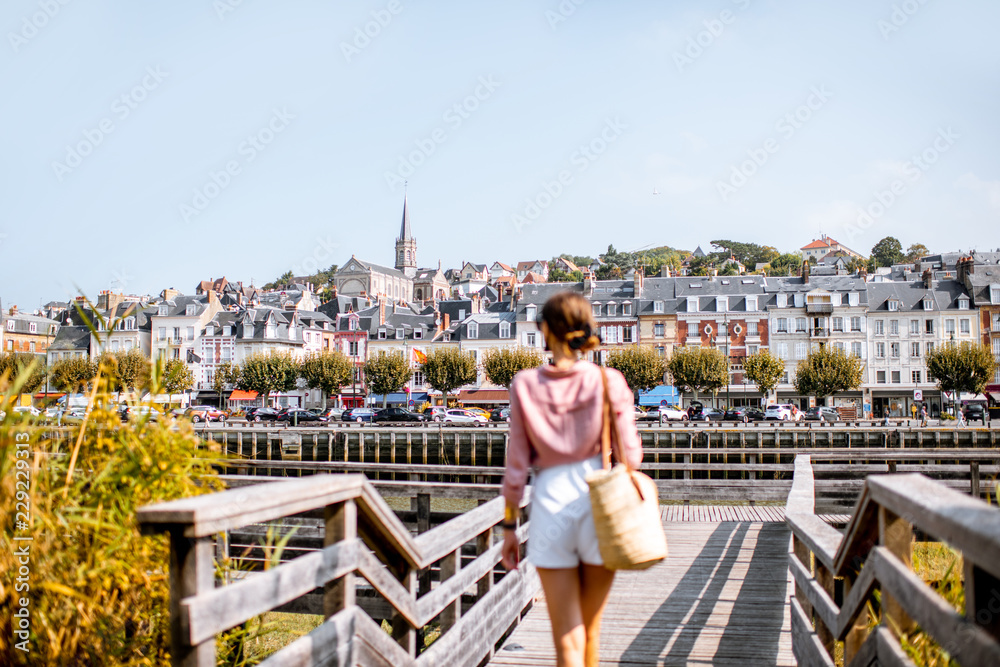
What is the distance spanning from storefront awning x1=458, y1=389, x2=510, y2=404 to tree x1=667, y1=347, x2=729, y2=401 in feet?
46.7

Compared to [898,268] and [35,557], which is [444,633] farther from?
[898,268]

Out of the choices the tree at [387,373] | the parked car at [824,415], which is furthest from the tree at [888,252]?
the tree at [387,373]

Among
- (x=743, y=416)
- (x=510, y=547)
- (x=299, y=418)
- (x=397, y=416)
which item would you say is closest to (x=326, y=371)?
(x=299, y=418)

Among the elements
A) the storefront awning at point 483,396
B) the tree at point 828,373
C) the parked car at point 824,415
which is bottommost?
the parked car at point 824,415

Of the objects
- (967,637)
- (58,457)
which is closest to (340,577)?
(58,457)

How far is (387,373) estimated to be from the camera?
64.5 m

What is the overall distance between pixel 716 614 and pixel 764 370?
5485 centimetres

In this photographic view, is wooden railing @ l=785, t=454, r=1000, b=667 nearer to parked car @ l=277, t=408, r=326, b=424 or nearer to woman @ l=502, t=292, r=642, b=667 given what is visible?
woman @ l=502, t=292, r=642, b=667

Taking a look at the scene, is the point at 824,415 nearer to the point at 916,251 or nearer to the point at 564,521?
the point at 564,521

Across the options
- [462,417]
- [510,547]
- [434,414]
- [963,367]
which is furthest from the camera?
[963,367]

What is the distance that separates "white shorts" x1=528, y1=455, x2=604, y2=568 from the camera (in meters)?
3.08

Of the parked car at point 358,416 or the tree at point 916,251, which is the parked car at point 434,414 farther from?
the tree at point 916,251

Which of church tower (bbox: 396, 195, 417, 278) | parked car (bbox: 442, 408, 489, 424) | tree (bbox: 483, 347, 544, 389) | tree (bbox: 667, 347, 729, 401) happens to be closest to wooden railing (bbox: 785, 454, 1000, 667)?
parked car (bbox: 442, 408, 489, 424)

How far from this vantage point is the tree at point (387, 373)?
6450 centimetres
